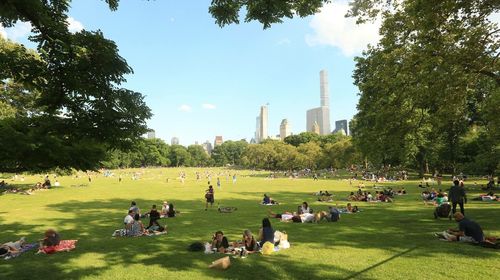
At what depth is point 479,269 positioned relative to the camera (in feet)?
32.4

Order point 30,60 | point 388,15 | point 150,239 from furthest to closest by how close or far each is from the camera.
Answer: point 388,15 < point 150,239 < point 30,60

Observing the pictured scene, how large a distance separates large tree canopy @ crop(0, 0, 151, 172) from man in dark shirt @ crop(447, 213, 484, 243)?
11898mm

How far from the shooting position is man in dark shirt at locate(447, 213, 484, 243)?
12.6 m

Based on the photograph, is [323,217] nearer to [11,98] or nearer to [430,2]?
[430,2]

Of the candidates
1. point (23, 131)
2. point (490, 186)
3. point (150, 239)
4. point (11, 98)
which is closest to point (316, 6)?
point (23, 131)

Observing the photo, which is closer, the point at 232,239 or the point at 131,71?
the point at 131,71

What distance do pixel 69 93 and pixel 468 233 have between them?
43.9ft

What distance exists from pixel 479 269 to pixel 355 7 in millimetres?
13818

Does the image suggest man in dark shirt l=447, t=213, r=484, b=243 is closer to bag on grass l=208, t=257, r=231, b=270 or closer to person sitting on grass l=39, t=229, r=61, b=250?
bag on grass l=208, t=257, r=231, b=270

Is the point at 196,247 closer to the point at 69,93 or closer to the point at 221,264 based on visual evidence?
the point at 221,264

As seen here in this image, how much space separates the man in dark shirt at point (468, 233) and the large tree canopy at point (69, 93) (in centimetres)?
1190

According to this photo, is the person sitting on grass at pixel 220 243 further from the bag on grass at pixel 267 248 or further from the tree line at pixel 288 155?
the tree line at pixel 288 155

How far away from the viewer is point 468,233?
42.3ft

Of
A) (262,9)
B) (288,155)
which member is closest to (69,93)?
(262,9)
